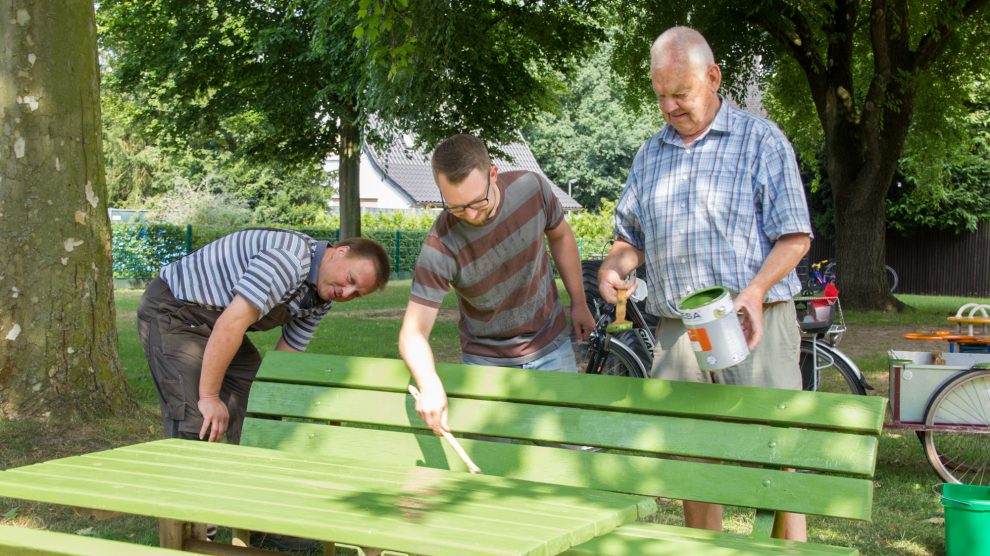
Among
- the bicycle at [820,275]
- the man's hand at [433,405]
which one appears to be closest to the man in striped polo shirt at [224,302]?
the man's hand at [433,405]

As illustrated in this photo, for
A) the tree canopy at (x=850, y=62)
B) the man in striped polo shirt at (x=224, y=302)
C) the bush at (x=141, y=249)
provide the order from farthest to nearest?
the bush at (x=141, y=249), the tree canopy at (x=850, y=62), the man in striped polo shirt at (x=224, y=302)

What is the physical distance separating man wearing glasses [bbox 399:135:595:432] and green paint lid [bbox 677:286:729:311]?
0.80 meters

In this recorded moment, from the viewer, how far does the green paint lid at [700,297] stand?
9.53 ft

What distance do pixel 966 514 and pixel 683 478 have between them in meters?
1.52

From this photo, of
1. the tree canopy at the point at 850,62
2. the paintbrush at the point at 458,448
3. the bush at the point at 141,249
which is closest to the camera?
the paintbrush at the point at 458,448

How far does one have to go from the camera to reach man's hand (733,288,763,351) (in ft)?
9.89

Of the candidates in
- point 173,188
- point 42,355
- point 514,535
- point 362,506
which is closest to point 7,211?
point 42,355

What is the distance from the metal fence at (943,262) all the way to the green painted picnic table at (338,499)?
27.0 metres

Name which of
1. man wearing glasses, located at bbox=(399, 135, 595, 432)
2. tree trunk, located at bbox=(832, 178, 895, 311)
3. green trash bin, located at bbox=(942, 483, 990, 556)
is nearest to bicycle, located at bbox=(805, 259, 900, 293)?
tree trunk, located at bbox=(832, 178, 895, 311)

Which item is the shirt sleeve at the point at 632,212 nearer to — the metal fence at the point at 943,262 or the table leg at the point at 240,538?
the table leg at the point at 240,538

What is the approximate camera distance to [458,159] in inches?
131

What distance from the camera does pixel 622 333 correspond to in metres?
7.23

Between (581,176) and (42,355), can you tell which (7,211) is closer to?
(42,355)

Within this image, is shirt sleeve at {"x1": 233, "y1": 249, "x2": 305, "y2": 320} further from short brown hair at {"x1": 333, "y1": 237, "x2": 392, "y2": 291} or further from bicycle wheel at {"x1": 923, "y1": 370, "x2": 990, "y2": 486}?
bicycle wheel at {"x1": 923, "y1": 370, "x2": 990, "y2": 486}
